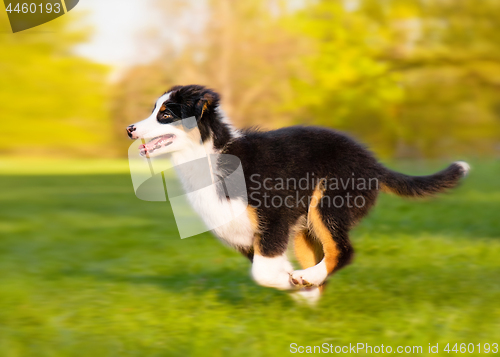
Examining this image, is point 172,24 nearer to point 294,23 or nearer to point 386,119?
point 294,23

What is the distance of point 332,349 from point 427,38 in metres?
29.4

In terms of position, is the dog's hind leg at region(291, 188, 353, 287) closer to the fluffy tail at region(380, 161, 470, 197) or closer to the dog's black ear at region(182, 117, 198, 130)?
the fluffy tail at region(380, 161, 470, 197)

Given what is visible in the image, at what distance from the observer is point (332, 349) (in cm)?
320

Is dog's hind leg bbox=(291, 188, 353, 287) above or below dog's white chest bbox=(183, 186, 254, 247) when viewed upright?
below

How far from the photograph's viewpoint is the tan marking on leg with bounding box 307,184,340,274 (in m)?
3.73

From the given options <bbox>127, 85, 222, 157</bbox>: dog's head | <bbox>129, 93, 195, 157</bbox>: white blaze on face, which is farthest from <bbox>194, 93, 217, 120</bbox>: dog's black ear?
<bbox>129, 93, 195, 157</bbox>: white blaze on face

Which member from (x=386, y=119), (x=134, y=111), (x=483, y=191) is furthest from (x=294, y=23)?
(x=483, y=191)

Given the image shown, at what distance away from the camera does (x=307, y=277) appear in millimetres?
3602

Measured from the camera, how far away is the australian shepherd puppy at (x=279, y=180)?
142 inches

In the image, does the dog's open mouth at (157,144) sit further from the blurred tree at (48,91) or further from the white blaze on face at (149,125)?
the blurred tree at (48,91)

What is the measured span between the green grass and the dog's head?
1.21 m

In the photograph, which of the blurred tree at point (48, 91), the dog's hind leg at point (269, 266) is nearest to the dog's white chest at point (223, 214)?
the dog's hind leg at point (269, 266)

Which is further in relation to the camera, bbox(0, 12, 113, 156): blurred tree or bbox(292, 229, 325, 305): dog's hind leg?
bbox(0, 12, 113, 156): blurred tree

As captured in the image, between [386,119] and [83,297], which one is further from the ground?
[83,297]
